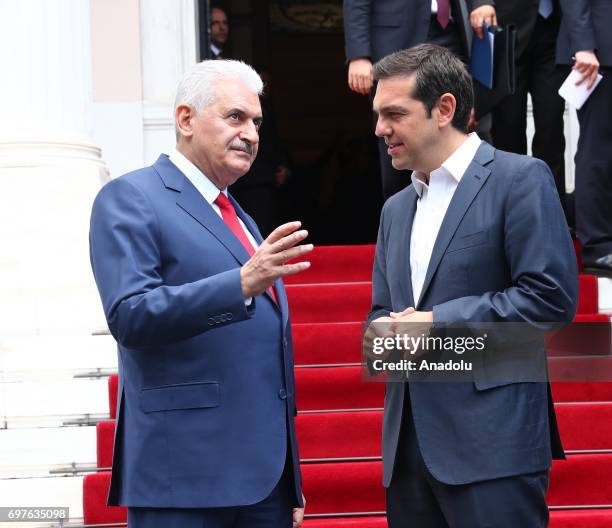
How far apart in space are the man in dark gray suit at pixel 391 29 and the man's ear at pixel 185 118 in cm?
239

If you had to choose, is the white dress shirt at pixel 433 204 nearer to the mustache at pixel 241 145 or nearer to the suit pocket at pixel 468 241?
the suit pocket at pixel 468 241

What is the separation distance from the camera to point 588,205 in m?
5.20

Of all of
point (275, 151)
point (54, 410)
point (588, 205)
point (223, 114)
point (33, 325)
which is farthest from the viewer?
point (275, 151)

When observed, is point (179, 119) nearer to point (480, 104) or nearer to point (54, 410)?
point (54, 410)

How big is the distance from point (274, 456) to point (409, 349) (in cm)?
42

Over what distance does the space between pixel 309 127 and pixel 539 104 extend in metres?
7.94

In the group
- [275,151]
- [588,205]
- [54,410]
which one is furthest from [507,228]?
[275,151]

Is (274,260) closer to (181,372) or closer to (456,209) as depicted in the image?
(181,372)

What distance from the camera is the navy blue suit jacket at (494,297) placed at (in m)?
2.43

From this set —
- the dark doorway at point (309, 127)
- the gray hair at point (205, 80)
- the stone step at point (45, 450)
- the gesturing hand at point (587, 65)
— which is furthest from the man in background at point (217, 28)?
the gray hair at point (205, 80)

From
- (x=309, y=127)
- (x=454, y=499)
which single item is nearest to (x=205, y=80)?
(x=454, y=499)

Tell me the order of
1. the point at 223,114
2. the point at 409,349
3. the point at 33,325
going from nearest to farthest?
the point at 409,349 → the point at 223,114 → the point at 33,325

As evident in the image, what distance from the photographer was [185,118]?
8.82 feet

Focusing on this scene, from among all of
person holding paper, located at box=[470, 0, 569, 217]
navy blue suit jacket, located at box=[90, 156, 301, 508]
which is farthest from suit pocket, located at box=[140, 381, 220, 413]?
person holding paper, located at box=[470, 0, 569, 217]
